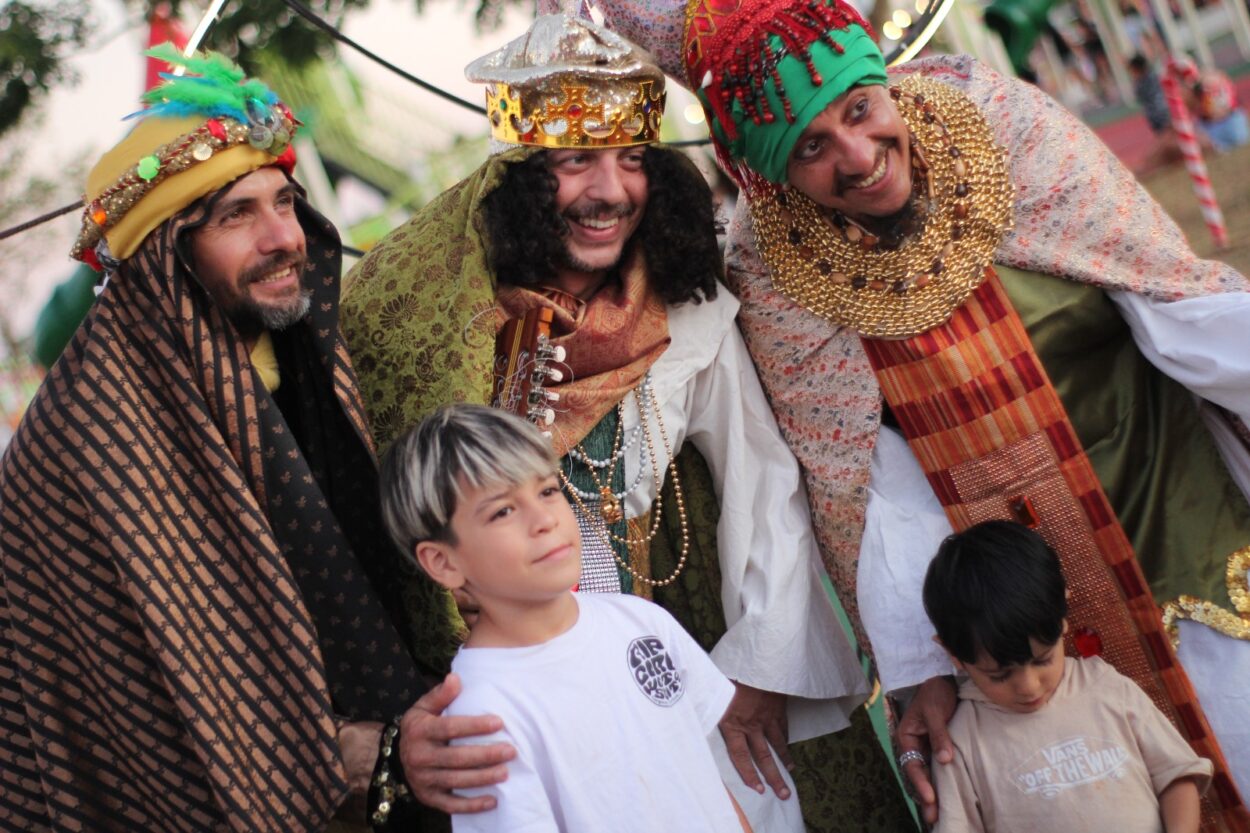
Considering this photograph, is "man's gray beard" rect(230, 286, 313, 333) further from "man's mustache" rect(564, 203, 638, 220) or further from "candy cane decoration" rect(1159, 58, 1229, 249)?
"candy cane decoration" rect(1159, 58, 1229, 249)

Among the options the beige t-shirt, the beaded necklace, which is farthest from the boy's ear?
the beige t-shirt

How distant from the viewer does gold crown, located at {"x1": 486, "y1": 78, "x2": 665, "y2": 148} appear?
3.16m

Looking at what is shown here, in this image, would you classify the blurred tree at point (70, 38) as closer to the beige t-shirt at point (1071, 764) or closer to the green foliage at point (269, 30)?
the green foliage at point (269, 30)

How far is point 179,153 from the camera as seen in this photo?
2734 mm

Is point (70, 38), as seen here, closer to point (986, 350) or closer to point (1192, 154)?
point (986, 350)

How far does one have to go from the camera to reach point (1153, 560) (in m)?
3.10

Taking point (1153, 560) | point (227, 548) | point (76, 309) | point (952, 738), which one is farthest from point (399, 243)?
point (76, 309)

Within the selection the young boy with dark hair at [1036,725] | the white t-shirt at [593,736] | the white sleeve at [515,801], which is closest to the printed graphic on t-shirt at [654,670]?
the white t-shirt at [593,736]

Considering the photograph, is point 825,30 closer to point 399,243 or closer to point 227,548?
point 399,243

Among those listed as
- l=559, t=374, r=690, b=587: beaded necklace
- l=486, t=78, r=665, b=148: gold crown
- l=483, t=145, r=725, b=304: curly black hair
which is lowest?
l=559, t=374, r=690, b=587: beaded necklace

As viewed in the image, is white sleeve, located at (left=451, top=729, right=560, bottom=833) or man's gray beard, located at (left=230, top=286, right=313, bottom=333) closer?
white sleeve, located at (left=451, top=729, right=560, bottom=833)

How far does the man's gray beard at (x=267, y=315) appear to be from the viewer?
2768 mm

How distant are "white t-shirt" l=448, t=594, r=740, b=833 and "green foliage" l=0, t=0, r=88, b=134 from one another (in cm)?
703

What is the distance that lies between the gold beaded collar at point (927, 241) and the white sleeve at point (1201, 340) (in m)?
0.35
